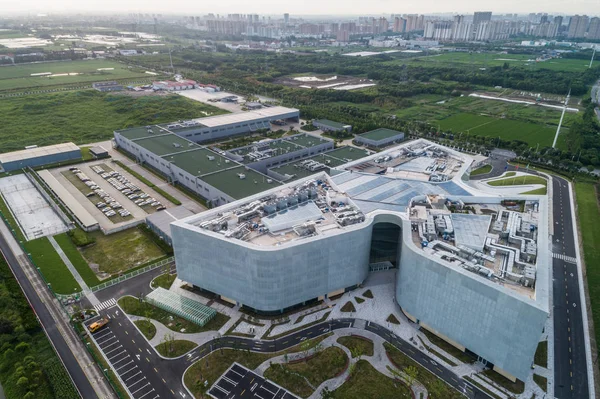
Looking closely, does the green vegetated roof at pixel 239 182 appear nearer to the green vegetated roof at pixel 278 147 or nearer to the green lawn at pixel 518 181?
the green vegetated roof at pixel 278 147

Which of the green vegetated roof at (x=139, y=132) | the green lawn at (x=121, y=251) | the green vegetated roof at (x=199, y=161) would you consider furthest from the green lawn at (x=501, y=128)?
the green lawn at (x=121, y=251)

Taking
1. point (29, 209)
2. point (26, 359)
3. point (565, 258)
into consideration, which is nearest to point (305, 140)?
point (565, 258)

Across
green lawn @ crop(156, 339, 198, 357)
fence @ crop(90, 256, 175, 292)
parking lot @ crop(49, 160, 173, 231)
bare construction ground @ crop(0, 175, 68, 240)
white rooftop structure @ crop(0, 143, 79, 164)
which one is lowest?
green lawn @ crop(156, 339, 198, 357)

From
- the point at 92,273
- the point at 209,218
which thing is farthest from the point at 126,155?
the point at 209,218

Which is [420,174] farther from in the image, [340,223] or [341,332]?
[341,332]

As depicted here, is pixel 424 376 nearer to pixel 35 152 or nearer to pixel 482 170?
pixel 482 170

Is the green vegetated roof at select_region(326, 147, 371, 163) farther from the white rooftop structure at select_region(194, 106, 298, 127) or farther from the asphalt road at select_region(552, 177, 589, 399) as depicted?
the asphalt road at select_region(552, 177, 589, 399)

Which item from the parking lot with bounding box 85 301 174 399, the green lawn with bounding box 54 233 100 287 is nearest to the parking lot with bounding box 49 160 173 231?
the green lawn with bounding box 54 233 100 287
